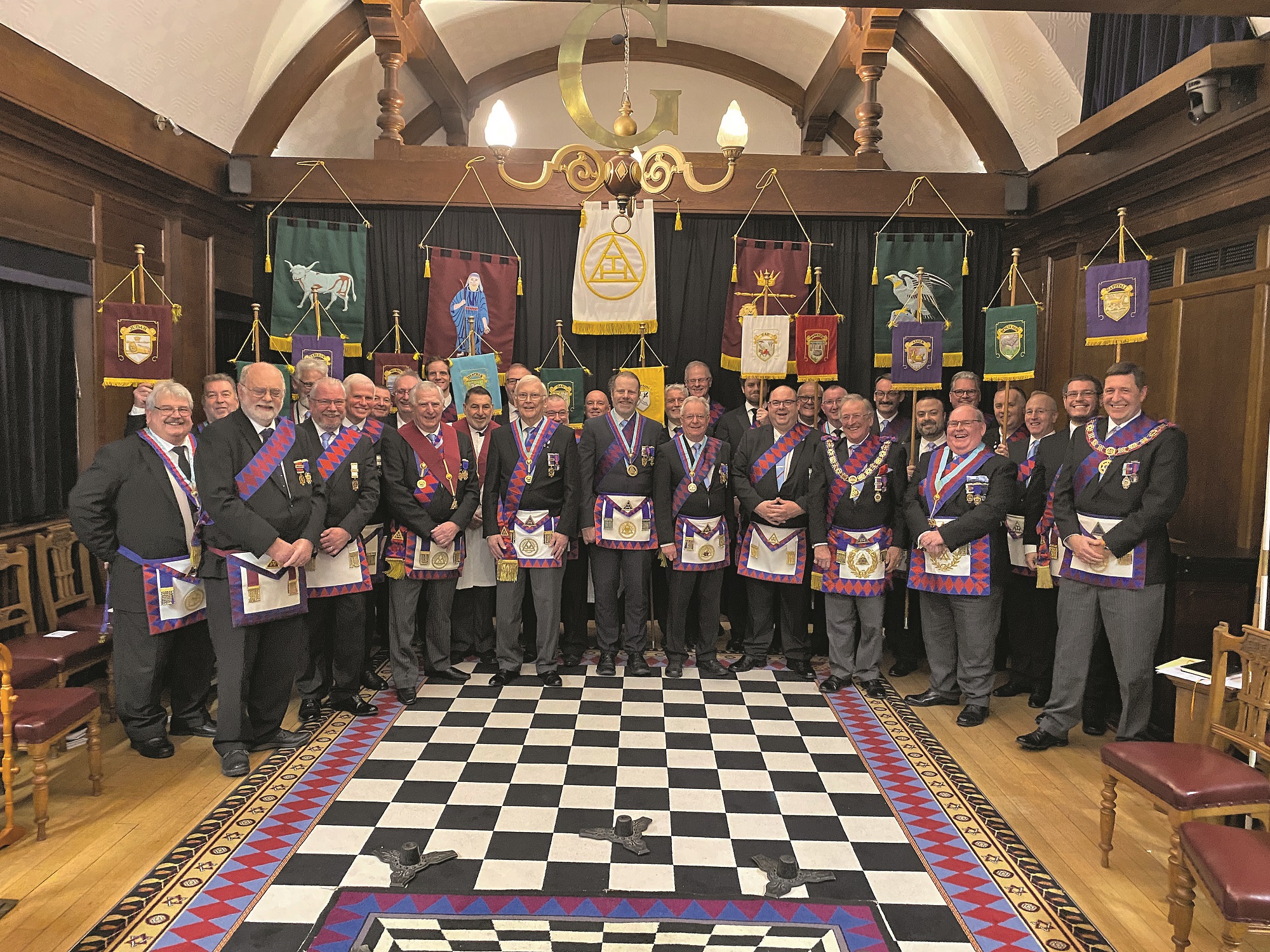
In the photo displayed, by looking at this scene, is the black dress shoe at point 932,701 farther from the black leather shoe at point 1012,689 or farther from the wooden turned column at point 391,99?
the wooden turned column at point 391,99

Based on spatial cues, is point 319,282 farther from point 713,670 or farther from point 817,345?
point 713,670

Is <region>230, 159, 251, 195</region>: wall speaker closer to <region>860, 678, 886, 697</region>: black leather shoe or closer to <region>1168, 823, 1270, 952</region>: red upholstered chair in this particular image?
<region>860, 678, 886, 697</region>: black leather shoe

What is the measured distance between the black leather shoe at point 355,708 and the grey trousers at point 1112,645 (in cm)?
321

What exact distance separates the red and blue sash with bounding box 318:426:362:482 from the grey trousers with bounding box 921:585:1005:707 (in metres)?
2.98

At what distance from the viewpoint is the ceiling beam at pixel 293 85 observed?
5.82m

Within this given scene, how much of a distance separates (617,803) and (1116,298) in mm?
3453

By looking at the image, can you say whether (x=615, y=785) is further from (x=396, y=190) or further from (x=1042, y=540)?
(x=396, y=190)

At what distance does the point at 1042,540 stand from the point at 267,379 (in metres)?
3.69

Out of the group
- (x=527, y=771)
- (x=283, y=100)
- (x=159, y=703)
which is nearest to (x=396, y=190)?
(x=283, y=100)

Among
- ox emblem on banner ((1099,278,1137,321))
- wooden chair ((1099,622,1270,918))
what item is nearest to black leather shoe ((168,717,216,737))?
wooden chair ((1099,622,1270,918))

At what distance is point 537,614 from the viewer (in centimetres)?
464

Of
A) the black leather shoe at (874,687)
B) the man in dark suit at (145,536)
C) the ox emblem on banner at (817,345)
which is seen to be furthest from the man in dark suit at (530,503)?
the ox emblem on banner at (817,345)

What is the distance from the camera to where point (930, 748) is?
3.77 m

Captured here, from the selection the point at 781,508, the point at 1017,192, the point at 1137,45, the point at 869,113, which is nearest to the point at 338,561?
the point at 781,508
